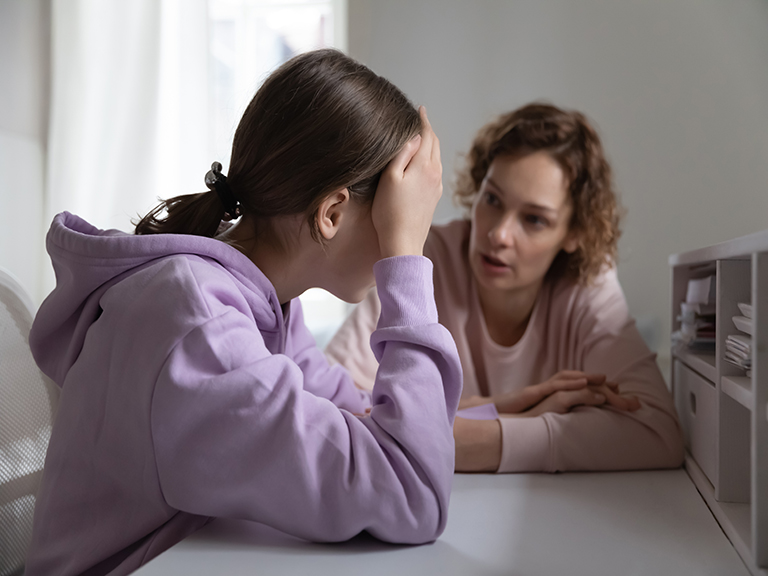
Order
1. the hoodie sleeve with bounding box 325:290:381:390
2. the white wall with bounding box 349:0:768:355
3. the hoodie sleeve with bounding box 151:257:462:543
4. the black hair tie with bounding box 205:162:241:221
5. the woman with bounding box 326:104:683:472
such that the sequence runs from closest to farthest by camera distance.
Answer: the hoodie sleeve with bounding box 151:257:462:543, the black hair tie with bounding box 205:162:241:221, the woman with bounding box 326:104:683:472, the hoodie sleeve with bounding box 325:290:381:390, the white wall with bounding box 349:0:768:355

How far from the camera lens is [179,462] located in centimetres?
54

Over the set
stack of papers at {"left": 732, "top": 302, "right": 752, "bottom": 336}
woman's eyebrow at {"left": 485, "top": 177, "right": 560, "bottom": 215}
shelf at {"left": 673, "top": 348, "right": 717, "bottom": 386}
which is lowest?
shelf at {"left": 673, "top": 348, "right": 717, "bottom": 386}

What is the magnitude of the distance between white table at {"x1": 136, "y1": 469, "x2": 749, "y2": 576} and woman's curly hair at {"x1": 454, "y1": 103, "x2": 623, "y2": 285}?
652mm

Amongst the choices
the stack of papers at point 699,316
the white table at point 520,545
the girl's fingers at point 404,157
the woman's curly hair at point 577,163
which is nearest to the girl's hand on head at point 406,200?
the girl's fingers at point 404,157

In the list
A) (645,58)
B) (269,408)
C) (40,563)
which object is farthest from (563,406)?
(645,58)

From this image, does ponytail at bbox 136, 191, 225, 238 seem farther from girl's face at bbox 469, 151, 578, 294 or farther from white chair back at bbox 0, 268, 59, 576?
girl's face at bbox 469, 151, 578, 294

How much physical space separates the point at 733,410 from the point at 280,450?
0.56 m

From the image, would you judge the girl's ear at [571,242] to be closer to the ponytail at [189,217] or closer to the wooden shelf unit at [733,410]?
the wooden shelf unit at [733,410]

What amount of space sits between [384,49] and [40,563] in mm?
1785

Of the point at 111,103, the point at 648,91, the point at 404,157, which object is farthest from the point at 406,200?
the point at 111,103

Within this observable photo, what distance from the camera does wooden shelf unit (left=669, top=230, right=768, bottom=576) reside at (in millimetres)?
554

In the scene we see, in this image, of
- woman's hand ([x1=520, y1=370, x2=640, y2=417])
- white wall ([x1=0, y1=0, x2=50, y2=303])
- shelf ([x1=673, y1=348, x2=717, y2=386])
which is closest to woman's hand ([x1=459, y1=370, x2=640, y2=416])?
woman's hand ([x1=520, y1=370, x2=640, y2=417])

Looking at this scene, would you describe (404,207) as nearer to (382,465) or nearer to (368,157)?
(368,157)

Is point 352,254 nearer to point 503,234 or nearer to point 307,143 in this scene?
point 307,143
